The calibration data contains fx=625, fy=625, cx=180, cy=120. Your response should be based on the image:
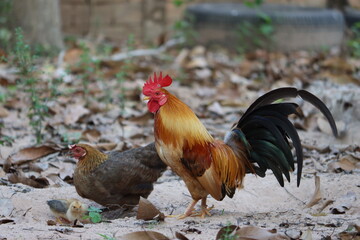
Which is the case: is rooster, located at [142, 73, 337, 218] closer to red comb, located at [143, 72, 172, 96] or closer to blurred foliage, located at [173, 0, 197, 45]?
red comb, located at [143, 72, 172, 96]

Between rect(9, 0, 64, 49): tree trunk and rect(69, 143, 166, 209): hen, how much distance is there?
200 inches

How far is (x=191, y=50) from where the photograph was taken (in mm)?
10906

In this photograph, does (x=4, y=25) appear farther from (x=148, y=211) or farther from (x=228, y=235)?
(x=228, y=235)

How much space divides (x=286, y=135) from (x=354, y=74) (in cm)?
527

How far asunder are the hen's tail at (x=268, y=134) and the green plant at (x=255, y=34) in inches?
239

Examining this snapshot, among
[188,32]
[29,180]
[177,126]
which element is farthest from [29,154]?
[188,32]

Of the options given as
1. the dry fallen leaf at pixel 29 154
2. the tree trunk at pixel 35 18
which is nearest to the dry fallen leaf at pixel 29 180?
the dry fallen leaf at pixel 29 154

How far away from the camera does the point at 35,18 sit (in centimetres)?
915

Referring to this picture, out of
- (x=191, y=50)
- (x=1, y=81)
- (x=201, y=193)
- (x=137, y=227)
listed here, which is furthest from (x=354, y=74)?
(x=137, y=227)

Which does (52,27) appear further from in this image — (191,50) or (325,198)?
(325,198)

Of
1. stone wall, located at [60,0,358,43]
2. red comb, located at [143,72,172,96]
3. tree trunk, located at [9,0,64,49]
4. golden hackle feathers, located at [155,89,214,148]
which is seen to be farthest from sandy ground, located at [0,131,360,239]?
stone wall, located at [60,0,358,43]

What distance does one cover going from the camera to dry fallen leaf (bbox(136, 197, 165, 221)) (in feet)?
12.2

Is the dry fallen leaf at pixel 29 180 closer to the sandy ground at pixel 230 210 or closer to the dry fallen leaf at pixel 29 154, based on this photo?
the sandy ground at pixel 230 210

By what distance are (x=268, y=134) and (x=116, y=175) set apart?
43.4 inches
